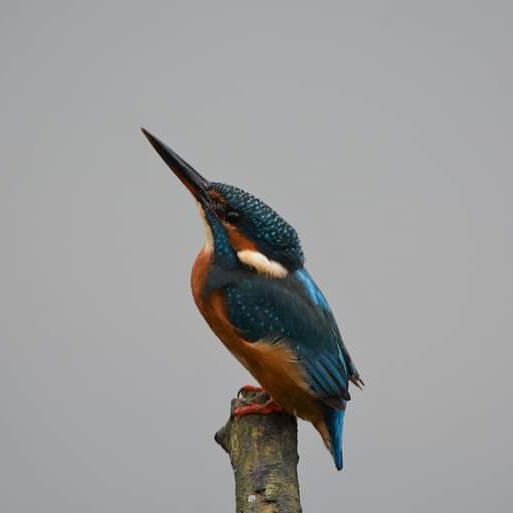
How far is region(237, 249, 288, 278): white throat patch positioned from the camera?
1.89m

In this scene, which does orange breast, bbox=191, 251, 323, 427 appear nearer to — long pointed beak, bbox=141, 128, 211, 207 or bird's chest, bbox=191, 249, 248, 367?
bird's chest, bbox=191, 249, 248, 367

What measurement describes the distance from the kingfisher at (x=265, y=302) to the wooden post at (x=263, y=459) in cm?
4

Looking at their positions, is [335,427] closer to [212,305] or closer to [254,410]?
[254,410]

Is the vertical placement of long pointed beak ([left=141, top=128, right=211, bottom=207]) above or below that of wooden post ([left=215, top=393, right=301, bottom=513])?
above

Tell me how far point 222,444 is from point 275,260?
390 mm

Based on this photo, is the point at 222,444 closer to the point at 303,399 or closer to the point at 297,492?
the point at 303,399

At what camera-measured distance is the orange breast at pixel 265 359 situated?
6.32ft

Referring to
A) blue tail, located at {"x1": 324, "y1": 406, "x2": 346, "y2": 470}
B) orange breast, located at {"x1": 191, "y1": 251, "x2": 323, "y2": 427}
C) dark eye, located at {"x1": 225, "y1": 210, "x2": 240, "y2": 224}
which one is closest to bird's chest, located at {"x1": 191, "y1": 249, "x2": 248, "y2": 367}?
orange breast, located at {"x1": 191, "y1": 251, "x2": 323, "y2": 427}

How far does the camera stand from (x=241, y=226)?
6.15ft

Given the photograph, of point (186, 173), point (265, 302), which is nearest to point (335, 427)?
point (265, 302)

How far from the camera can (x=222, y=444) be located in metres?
1.88

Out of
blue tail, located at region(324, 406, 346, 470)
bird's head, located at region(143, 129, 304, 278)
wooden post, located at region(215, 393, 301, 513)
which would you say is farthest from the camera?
blue tail, located at region(324, 406, 346, 470)

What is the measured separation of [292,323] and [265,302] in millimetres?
72

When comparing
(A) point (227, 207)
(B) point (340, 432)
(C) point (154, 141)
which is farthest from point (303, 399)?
(C) point (154, 141)
